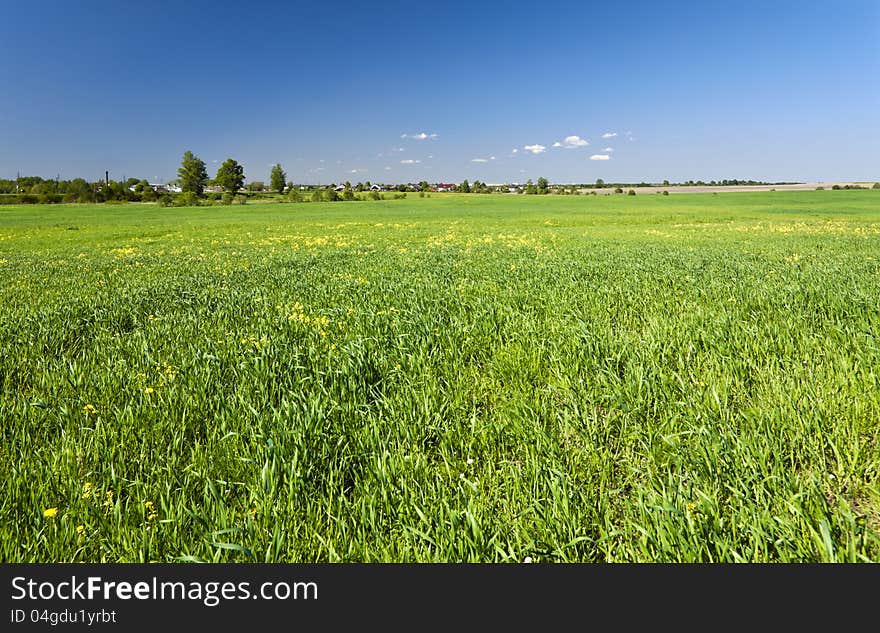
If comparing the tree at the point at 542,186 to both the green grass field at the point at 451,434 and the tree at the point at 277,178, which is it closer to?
the tree at the point at 277,178

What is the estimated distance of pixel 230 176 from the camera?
Answer: 137625mm

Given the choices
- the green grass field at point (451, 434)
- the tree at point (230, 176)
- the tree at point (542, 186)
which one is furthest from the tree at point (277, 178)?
the green grass field at point (451, 434)

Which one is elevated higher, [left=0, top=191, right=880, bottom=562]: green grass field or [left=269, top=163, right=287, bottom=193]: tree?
[left=269, top=163, right=287, bottom=193]: tree

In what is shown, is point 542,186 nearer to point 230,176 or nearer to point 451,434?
point 230,176

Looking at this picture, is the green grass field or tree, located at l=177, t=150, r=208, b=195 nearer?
the green grass field

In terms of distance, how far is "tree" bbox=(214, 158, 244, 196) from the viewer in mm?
137125

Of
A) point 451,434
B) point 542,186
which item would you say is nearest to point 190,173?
point 542,186

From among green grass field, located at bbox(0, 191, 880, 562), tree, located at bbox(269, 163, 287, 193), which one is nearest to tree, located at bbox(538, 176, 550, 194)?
tree, located at bbox(269, 163, 287, 193)

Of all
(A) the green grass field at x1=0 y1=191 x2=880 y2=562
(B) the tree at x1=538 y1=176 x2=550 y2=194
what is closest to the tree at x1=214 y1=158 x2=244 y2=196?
(B) the tree at x1=538 y1=176 x2=550 y2=194

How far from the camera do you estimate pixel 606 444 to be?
298 cm

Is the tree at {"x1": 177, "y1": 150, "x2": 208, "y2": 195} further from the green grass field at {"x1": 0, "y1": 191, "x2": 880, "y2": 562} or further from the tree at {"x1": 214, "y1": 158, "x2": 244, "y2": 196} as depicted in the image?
the green grass field at {"x1": 0, "y1": 191, "x2": 880, "y2": 562}

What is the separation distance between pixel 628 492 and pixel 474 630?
140 centimetres

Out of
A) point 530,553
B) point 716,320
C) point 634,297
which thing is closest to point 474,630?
point 530,553

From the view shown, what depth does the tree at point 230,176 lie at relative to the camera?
137125 millimetres
